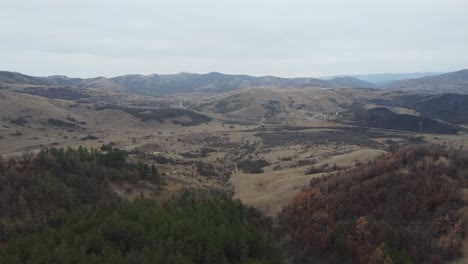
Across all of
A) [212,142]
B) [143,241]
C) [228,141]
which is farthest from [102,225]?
[228,141]

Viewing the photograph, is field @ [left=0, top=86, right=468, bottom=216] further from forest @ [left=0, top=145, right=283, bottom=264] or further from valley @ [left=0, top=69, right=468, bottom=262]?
forest @ [left=0, top=145, right=283, bottom=264]

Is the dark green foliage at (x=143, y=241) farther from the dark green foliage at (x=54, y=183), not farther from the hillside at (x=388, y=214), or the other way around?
the hillside at (x=388, y=214)

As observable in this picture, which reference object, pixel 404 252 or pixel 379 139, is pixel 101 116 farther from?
pixel 404 252

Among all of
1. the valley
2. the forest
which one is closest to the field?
the valley

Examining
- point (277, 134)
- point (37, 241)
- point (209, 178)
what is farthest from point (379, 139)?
point (37, 241)

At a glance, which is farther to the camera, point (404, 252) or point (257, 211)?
point (257, 211)

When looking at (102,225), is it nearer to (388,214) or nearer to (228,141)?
(388,214)

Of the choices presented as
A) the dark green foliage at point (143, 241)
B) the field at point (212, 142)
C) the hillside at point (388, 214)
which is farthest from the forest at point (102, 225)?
Answer: the field at point (212, 142)
